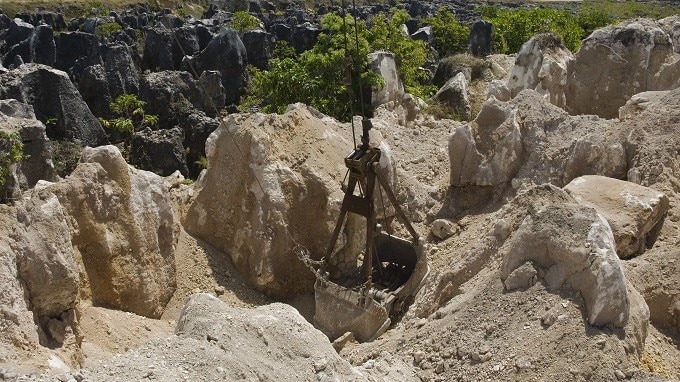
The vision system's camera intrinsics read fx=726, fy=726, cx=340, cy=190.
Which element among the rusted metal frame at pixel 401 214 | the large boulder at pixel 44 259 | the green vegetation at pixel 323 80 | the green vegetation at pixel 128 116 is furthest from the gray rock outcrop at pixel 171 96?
the large boulder at pixel 44 259

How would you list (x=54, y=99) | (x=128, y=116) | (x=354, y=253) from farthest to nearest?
(x=128, y=116), (x=54, y=99), (x=354, y=253)

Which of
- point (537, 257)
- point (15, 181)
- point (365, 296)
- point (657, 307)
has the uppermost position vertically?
point (15, 181)

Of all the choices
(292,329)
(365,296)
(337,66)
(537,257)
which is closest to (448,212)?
(365,296)

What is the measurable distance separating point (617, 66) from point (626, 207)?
277 inches

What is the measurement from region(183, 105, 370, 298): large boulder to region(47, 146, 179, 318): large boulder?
1234 millimetres

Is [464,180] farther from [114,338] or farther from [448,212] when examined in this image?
[114,338]

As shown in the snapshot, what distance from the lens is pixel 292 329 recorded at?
6.82 metres

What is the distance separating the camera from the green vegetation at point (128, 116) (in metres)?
23.7

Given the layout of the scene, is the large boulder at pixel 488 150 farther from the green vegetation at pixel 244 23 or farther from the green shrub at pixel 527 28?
the green vegetation at pixel 244 23

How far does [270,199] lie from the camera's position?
10.6 meters

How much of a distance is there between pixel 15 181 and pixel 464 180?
661cm

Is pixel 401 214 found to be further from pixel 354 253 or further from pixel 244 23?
pixel 244 23

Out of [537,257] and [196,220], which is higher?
[537,257]

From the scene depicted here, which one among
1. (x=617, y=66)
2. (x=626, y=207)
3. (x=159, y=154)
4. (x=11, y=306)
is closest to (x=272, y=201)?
(x=11, y=306)
